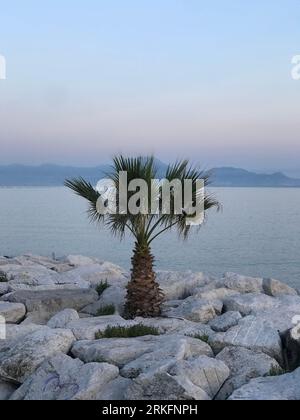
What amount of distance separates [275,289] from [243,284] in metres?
0.78

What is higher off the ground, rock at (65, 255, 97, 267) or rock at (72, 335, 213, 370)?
rock at (72, 335, 213, 370)

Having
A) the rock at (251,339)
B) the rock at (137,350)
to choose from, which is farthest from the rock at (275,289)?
the rock at (137,350)

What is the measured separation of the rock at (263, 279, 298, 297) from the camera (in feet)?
49.5

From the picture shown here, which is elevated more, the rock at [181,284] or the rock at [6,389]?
the rock at [181,284]

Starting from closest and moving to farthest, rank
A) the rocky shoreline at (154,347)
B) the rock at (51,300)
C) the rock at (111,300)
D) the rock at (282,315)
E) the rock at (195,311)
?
the rocky shoreline at (154,347)
the rock at (282,315)
the rock at (195,311)
the rock at (51,300)
the rock at (111,300)

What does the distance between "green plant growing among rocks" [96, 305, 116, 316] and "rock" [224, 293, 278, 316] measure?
2.19m

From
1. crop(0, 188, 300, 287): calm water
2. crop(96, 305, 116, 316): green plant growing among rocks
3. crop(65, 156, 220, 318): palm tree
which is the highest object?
crop(65, 156, 220, 318): palm tree

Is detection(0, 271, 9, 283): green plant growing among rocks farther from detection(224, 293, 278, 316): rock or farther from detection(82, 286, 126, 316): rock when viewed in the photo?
detection(224, 293, 278, 316): rock

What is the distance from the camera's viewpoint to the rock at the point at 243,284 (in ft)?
49.0

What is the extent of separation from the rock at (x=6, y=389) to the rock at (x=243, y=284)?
6.44 m

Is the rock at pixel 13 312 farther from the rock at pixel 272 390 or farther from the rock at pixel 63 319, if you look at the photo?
the rock at pixel 272 390

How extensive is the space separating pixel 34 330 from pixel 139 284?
2391 millimetres

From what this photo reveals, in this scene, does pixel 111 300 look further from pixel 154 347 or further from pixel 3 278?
pixel 154 347

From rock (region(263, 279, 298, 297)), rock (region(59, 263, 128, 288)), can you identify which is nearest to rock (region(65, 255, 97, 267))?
rock (region(59, 263, 128, 288))
